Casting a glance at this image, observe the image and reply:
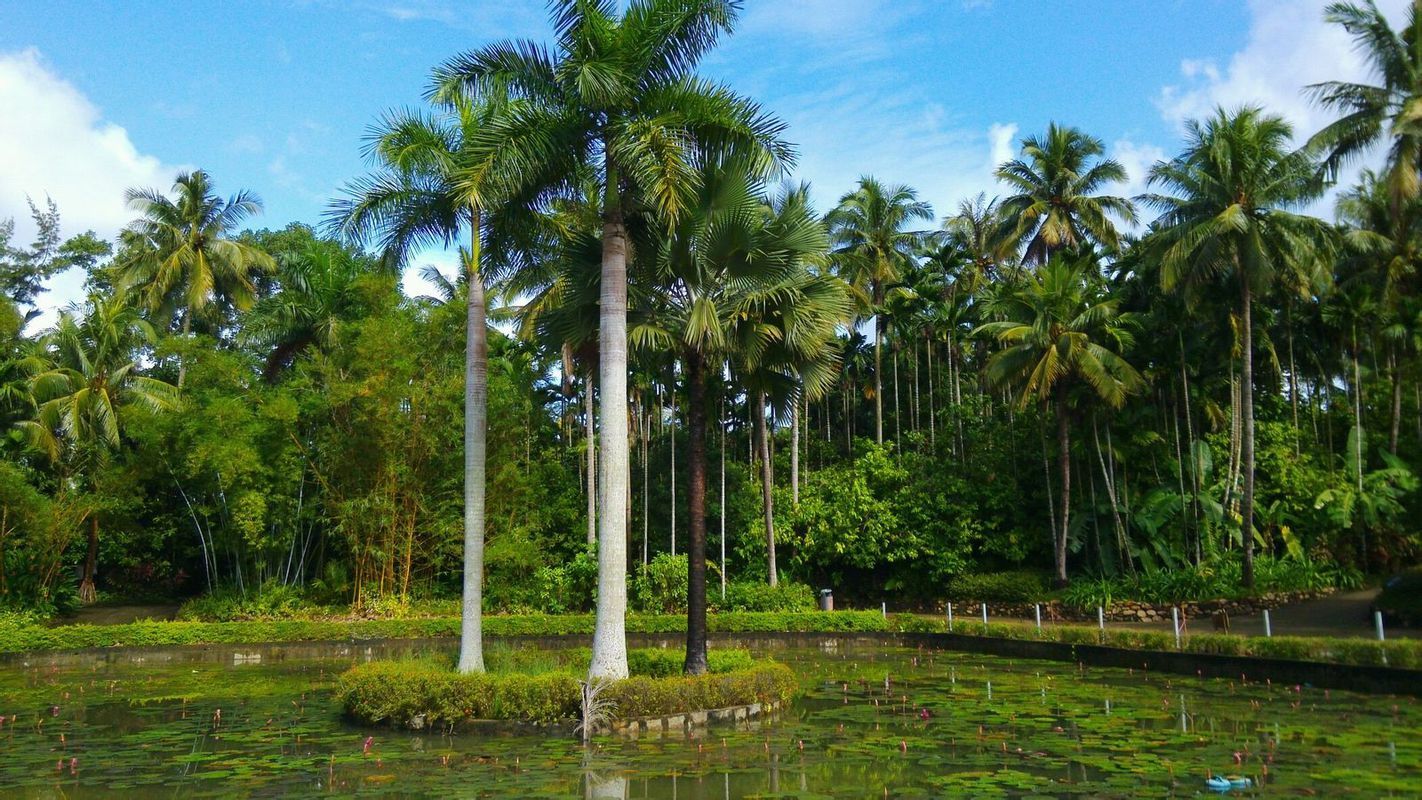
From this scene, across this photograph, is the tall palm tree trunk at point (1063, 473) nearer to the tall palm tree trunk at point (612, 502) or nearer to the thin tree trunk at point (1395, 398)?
the thin tree trunk at point (1395, 398)

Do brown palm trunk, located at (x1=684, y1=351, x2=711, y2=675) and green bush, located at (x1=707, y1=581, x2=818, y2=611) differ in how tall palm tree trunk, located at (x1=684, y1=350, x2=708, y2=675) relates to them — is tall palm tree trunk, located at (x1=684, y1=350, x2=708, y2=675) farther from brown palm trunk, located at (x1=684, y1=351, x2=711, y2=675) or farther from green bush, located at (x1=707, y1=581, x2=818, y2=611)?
green bush, located at (x1=707, y1=581, x2=818, y2=611)

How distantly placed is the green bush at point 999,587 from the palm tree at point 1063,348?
0.77 m

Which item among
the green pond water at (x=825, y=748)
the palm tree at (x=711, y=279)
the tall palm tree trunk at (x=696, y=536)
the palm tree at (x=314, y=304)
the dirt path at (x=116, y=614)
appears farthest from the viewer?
the palm tree at (x=314, y=304)

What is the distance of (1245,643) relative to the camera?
14852mm

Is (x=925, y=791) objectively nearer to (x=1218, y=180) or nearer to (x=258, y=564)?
(x=1218, y=180)

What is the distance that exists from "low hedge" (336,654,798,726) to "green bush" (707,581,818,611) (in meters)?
14.4

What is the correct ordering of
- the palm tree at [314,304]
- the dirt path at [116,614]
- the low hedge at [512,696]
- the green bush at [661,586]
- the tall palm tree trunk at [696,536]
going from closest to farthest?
the low hedge at [512,696]
the tall palm tree trunk at [696,536]
the green bush at [661,586]
the dirt path at [116,614]
the palm tree at [314,304]

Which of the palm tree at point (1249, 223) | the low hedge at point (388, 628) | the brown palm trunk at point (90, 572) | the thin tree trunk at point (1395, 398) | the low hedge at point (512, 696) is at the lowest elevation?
the low hedge at point (388, 628)

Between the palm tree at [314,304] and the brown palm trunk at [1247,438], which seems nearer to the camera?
the brown palm trunk at [1247,438]

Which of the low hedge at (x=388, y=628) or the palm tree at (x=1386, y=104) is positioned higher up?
the palm tree at (x=1386, y=104)

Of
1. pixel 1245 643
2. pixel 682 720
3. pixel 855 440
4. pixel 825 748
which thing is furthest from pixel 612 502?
pixel 855 440

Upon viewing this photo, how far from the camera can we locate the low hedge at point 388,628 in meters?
21.8

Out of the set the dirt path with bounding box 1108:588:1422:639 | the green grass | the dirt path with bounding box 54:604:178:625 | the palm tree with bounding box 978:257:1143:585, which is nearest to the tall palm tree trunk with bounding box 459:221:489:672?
the dirt path with bounding box 1108:588:1422:639

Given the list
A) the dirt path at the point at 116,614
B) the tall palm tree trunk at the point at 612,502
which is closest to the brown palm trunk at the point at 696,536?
the tall palm tree trunk at the point at 612,502
